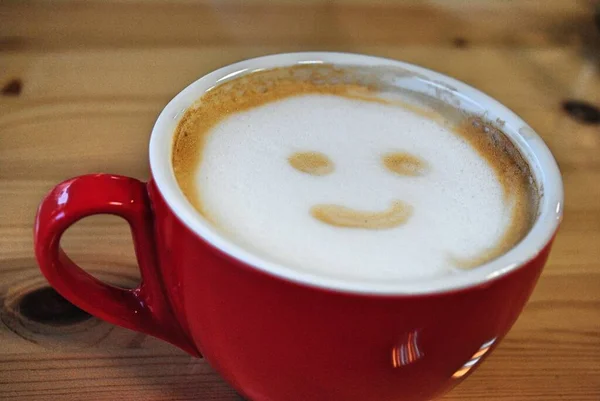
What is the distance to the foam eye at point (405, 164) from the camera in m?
0.46

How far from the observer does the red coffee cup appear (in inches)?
13.0

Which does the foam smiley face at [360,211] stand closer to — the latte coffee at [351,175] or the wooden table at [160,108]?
the latte coffee at [351,175]

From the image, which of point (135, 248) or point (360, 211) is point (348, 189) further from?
point (135, 248)

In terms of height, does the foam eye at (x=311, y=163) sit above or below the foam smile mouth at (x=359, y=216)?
above

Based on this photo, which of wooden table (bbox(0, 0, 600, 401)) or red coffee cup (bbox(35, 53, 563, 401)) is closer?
red coffee cup (bbox(35, 53, 563, 401))

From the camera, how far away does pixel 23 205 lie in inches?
23.5

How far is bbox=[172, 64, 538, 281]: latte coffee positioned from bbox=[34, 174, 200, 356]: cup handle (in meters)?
0.04

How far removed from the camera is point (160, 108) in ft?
2.48

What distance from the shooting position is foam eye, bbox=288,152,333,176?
452 mm

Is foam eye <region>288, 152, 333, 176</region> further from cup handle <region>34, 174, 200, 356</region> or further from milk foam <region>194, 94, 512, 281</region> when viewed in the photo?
cup handle <region>34, 174, 200, 356</region>

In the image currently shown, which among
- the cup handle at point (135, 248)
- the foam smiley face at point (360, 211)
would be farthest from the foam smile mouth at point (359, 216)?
the cup handle at point (135, 248)

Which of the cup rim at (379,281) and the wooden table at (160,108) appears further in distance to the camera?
the wooden table at (160,108)

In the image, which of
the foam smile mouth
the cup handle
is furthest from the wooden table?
the foam smile mouth

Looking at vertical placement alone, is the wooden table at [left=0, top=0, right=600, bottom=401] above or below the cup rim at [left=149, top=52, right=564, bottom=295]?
below
